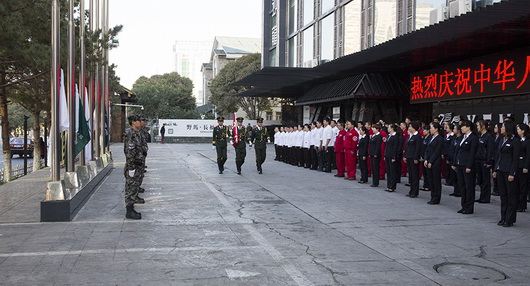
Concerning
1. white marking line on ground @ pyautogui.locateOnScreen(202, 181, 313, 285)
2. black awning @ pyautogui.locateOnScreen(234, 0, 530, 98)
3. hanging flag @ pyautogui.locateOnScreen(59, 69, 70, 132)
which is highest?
black awning @ pyautogui.locateOnScreen(234, 0, 530, 98)

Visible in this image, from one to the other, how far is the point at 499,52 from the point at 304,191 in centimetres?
725

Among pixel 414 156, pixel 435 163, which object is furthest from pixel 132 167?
pixel 414 156

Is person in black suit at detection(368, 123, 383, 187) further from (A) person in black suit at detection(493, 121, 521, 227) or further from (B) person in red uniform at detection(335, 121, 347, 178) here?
(A) person in black suit at detection(493, 121, 521, 227)

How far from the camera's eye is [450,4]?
52.9 feet

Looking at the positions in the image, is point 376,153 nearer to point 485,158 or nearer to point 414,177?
point 414,177

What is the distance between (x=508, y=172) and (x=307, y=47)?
2418 centimetres

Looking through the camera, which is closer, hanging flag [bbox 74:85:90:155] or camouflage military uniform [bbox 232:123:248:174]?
hanging flag [bbox 74:85:90:155]

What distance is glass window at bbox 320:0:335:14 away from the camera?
2710 cm

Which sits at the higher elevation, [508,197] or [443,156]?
[443,156]

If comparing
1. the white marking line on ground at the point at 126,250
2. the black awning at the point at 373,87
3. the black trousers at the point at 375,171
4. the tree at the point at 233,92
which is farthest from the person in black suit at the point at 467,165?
the tree at the point at 233,92

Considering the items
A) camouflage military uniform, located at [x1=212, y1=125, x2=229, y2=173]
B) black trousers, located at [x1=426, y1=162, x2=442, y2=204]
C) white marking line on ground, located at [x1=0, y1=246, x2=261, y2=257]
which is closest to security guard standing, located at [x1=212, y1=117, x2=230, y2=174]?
camouflage military uniform, located at [x1=212, y1=125, x2=229, y2=173]

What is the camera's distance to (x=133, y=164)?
29.3 feet

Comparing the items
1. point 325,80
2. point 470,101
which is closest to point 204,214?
point 470,101

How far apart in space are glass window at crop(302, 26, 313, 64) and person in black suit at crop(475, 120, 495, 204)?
1958 cm
